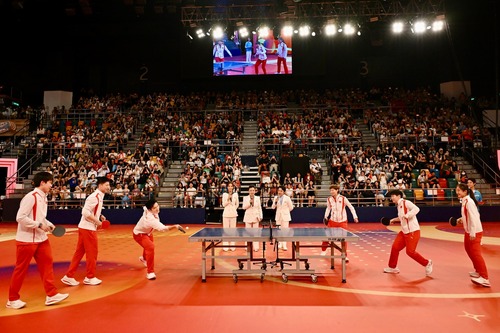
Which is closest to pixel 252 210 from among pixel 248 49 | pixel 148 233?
pixel 148 233

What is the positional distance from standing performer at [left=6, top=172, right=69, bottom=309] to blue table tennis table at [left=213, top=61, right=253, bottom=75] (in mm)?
21704

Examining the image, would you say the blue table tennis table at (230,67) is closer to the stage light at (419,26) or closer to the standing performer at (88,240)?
the stage light at (419,26)

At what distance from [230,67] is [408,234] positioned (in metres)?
21.2

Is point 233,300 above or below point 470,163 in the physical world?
below

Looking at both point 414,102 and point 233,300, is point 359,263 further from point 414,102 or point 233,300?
point 414,102

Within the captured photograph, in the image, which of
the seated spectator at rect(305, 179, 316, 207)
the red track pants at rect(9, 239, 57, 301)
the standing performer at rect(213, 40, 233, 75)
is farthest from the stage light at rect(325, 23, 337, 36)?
the red track pants at rect(9, 239, 57, 301)

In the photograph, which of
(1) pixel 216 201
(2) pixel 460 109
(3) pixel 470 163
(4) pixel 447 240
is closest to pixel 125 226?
(1) pixel 216 201

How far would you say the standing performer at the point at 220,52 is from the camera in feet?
85.6

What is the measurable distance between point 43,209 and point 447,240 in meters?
11.3

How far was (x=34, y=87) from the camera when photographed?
28266 millimetres

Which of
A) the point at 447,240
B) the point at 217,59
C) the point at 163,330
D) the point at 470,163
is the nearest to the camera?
the point at 163,330

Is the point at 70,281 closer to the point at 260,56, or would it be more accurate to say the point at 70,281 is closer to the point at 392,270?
the point at 392,270

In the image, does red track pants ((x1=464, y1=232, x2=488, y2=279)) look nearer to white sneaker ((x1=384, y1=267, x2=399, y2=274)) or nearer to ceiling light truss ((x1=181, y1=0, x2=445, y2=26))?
white sneaker ((x1=384, y1=267, x2=399, y2=274))

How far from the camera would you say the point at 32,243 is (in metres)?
5.29
